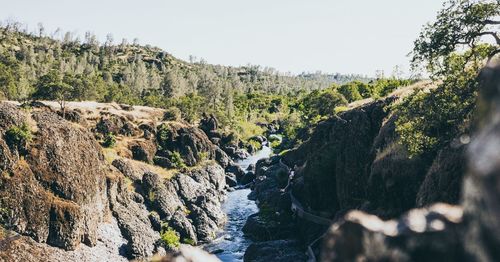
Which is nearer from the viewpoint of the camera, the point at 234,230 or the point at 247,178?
the point at 234,230

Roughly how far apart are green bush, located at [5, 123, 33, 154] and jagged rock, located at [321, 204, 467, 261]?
45.3m

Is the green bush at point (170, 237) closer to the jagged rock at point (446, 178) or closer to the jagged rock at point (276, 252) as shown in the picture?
the jagged rock at point (276, 252)

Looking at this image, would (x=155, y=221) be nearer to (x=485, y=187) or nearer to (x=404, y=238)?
(x=404, y=238)

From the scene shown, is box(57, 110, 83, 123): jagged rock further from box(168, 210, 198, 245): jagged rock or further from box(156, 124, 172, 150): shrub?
Result: box(168, 210, 198, 245): jagged rock

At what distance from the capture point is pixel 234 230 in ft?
212

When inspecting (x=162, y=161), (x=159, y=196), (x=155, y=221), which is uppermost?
(x=162, y=161)

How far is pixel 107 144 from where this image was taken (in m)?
72.8

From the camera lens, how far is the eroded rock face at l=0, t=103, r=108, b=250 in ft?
135

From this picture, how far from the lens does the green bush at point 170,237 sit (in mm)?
53938

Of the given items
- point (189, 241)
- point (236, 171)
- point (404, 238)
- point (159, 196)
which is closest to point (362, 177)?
point (189, 241)

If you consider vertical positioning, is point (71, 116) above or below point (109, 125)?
above

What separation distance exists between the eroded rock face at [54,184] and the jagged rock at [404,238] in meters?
41.4

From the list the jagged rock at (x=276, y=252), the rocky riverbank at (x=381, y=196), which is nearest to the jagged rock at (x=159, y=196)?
the rocky riverbank at (x=381, y=196)

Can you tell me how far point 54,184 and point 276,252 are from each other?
82.3 feet
